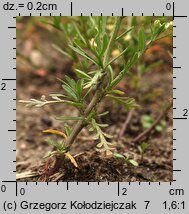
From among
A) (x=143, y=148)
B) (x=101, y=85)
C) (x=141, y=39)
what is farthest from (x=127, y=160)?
(x=141, y=39)

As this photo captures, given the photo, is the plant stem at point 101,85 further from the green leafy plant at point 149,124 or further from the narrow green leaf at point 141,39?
the green leafy plant at point 149,124

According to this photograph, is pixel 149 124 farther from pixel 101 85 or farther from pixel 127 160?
pixel 101 85

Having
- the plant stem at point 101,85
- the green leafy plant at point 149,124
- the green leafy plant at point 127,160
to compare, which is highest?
the plant stem at point 101,85

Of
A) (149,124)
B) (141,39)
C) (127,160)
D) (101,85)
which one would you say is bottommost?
(127,160)

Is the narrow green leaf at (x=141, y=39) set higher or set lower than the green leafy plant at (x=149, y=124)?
higher

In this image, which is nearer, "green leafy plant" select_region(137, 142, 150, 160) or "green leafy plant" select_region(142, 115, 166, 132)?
"green leafy plant" select_region(137, 142, 150, 160)

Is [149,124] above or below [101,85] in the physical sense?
below

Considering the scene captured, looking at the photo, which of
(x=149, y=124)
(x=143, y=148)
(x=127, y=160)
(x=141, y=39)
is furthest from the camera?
(x=149, y=124)

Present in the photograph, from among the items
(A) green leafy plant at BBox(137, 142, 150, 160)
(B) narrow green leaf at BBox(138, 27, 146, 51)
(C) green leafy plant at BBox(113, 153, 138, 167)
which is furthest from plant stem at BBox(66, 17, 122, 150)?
(A) green leafy plant at BBox(137, 142, 150, 160)

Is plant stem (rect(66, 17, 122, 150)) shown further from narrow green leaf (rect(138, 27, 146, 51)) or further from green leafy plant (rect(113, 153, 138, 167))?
green leafy plant (rect(113, 153, 138, 167))

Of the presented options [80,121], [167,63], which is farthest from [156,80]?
[80,121]

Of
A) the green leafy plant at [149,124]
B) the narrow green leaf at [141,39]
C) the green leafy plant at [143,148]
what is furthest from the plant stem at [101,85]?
the green leafy plant at [149,124]
